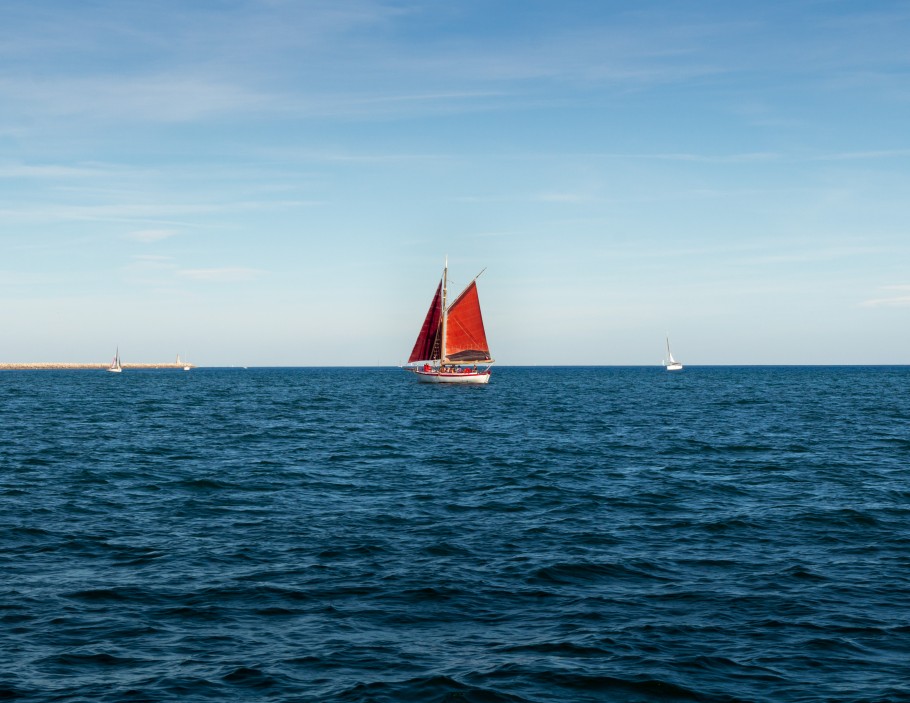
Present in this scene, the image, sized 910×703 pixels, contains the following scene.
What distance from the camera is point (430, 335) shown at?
117 m

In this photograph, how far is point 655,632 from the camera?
13.8m

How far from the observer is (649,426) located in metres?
56.3

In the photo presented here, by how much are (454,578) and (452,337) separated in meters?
98.1

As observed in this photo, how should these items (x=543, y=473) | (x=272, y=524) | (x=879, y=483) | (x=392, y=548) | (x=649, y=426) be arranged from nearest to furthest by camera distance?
(x=392, y=548), (x=272, y=524), (x=879, y=483), (x=543, y=473), (x=649, y=426)

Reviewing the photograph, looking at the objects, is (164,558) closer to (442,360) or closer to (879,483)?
(879,483)

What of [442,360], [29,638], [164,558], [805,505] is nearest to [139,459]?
[164,558]

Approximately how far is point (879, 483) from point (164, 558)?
24.9m

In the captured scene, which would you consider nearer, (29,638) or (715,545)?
(29,638)

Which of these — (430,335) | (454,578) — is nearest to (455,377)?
(430,335)

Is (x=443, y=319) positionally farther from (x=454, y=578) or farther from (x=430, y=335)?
(x=454, y=578)

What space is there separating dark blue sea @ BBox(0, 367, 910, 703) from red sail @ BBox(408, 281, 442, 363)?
76.2 m

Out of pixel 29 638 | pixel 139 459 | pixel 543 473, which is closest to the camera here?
pixel 29 638

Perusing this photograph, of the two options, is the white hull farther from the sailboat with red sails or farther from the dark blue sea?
the dark blue sea

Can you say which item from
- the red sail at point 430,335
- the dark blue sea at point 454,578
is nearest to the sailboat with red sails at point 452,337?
the red sail at point 430,335
